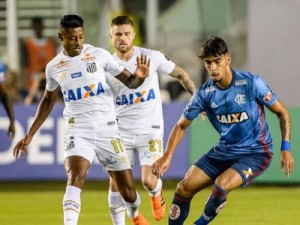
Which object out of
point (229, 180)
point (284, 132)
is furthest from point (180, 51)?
point (229, 180)

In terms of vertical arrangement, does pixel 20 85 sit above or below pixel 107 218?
above

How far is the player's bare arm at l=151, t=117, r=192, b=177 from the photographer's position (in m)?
11.1

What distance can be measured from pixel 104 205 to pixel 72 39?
5.04 m

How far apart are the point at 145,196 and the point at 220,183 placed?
20.9 feet

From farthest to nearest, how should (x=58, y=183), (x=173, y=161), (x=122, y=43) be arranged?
1. (x=58, y=183)
2. (x=173, y=161)
3. (x=122, y=43)

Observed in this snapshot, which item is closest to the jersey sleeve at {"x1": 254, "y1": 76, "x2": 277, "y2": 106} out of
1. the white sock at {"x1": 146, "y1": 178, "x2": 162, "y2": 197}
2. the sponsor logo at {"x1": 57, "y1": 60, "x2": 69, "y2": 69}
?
the sponsor logo at {"x1": 57, "y1": 60, "x2": 69, "y2": 69}

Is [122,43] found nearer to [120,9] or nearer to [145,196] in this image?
[145,196]

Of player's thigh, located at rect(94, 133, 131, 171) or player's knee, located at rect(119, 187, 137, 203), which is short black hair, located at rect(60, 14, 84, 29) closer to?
player's thigh, located at rect(94, 133, 131, 171)

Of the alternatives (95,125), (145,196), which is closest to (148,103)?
(95,125)

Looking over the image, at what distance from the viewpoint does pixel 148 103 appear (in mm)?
13250

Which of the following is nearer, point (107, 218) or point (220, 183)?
point (220, 183)

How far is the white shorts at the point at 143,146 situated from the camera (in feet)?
43.6

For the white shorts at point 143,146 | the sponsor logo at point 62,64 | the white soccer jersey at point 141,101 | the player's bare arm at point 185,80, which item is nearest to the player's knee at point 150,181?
the white shorts at point 143,146

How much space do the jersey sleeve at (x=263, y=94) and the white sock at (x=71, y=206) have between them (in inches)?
74.4
